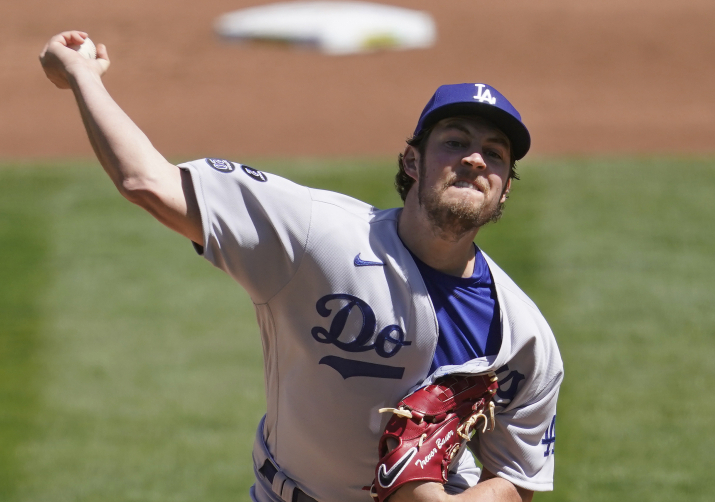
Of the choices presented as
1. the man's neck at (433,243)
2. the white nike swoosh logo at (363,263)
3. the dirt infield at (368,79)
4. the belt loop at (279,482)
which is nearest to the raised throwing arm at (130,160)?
the white nike swoosh logo at (363,263)

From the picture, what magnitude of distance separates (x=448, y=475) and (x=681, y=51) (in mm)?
12190

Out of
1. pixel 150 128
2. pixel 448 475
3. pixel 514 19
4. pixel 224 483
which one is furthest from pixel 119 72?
pixel 448 475

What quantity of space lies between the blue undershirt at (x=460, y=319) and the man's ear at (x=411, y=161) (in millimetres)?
302

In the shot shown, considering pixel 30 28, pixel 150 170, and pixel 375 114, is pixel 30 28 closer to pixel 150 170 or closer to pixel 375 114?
pixel 375 114

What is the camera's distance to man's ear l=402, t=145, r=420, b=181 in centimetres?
297

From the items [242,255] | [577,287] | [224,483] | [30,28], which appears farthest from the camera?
[30,28]

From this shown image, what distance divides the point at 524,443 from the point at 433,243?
71 cm

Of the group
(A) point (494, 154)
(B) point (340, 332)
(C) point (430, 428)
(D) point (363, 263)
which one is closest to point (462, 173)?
(A) point (494, 154)

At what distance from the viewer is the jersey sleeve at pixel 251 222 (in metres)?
2.55

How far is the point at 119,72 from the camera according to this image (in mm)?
13125

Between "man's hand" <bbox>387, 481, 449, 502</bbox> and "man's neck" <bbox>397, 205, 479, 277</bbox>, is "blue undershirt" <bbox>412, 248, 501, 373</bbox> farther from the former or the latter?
"man's hand" <bbox>387, 481, 449, 502</bbox>

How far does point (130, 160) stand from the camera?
2404mm

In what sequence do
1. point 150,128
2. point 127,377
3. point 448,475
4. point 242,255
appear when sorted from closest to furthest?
point 242,255, point 448,475, point 127,377, point 150,128

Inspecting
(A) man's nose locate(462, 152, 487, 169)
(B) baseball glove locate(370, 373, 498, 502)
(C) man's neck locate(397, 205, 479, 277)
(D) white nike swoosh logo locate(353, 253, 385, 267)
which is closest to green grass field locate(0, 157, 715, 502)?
(B) baseball glove locate(370, 373, 498, 502)
